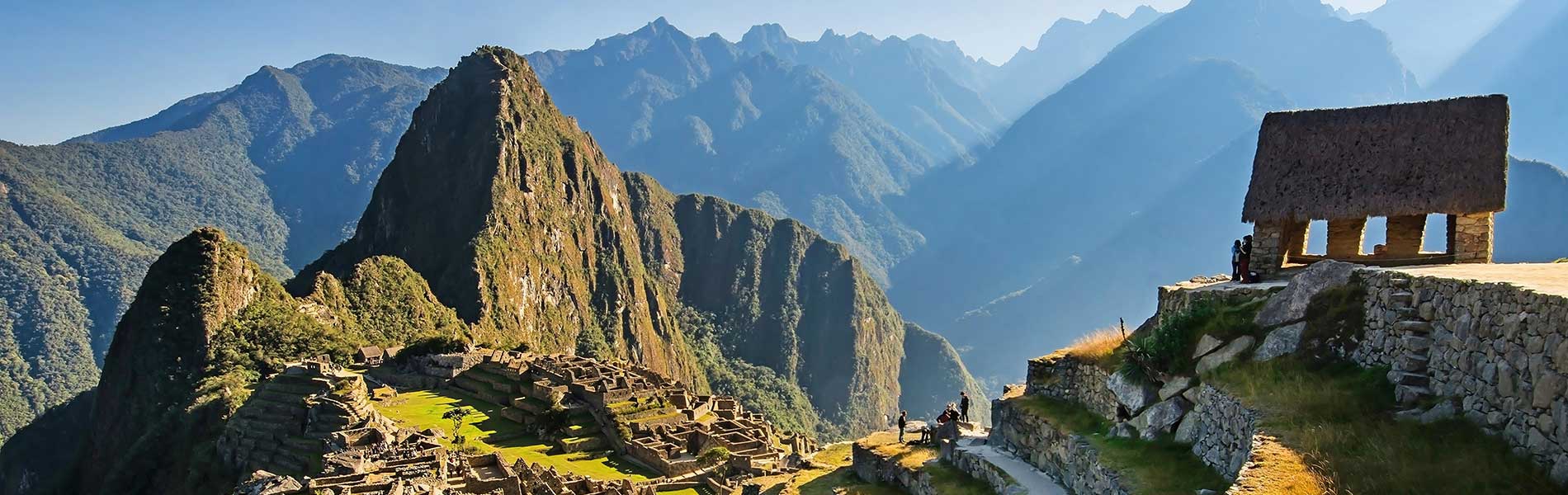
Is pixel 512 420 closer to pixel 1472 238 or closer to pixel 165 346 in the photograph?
pixel 1472 238

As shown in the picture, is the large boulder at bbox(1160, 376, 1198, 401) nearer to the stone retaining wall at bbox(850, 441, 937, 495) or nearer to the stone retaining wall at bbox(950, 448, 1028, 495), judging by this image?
the stone retaining wall at bbox(950, 448, 1028, 495)

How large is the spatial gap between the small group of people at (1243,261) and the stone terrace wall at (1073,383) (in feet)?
9.15

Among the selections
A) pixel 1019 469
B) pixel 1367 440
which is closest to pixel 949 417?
pixel 1019 469

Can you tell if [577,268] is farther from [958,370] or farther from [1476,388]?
[1476,388]

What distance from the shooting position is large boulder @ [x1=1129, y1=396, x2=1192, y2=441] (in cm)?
1249

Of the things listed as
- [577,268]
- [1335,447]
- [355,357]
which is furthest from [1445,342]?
[577,268]

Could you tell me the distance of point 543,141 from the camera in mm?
150000

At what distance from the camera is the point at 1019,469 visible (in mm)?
16844

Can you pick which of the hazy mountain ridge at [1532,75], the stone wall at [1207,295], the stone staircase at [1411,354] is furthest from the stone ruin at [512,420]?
the hazy mountain ridge at [1532,75]

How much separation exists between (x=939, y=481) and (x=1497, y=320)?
11272mm

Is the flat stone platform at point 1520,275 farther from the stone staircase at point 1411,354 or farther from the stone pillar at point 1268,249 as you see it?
the stone pillar at point 1268,249

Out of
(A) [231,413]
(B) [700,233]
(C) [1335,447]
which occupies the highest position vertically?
(B) [700,233]

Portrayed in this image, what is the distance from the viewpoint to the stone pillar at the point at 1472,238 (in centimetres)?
1547

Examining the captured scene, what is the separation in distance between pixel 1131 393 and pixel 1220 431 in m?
3.09
